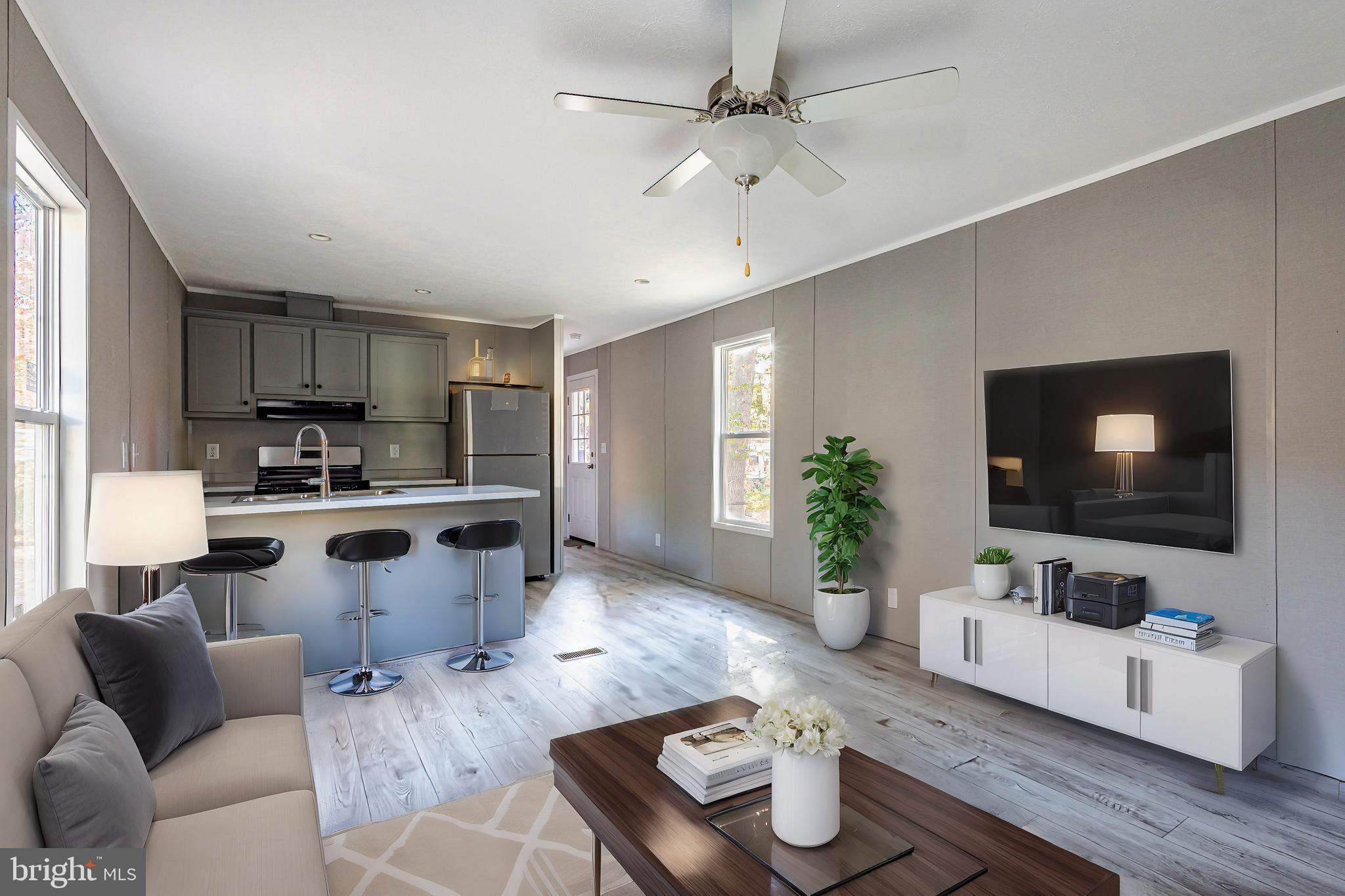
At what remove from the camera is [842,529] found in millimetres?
3988

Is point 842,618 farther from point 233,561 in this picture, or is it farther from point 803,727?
point 233,561

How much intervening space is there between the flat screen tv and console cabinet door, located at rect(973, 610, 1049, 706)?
1.80 ft

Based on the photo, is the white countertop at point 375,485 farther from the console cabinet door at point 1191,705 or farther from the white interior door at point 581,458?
the console cabinet door at point 1191,705

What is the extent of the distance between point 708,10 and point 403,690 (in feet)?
10.8

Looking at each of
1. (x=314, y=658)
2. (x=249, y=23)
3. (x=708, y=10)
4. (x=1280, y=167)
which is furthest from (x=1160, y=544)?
(x=314, y=658)

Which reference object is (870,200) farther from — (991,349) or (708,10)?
(708,10)

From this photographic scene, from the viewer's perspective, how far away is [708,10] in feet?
6.20

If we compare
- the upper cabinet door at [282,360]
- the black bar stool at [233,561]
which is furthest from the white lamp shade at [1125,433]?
the upper cabinet door at [282,360]

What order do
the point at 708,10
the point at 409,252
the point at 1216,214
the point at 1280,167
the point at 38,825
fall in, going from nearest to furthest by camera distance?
1. the point at 38,825
2. the point at 708,10
3. the point at 1280,167
4. the point at 1216,214
5. the point at 409,252

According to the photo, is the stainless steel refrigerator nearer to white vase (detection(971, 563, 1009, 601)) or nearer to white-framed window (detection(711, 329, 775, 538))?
white-framed window (detection(711, 329, 775, 538))

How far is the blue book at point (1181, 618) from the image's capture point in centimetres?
251

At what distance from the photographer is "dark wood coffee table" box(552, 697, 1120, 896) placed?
Answer: 1249 millimetres

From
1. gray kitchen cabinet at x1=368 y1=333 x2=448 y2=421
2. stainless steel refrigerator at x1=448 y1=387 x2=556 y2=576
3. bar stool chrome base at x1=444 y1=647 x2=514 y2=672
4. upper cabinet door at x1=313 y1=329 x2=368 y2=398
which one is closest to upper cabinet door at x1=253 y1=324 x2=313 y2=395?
upper cabinet door at x1=313 y1=329 x2=368 y2=398

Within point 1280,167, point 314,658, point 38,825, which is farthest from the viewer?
point 314,658
